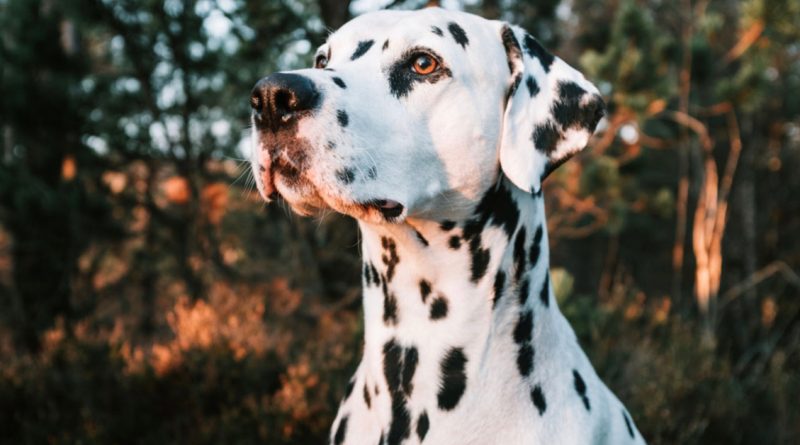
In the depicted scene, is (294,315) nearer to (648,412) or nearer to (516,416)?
(648,412)

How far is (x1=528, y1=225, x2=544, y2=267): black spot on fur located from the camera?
2184 millimetres

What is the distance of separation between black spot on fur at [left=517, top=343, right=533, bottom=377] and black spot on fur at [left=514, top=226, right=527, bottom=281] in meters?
0.23

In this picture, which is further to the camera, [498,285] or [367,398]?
[367,398]

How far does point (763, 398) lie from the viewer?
589 centimetres

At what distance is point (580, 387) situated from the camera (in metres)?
2.14

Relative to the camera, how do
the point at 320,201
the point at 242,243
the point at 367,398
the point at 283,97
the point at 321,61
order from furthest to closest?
1. the point at 242,243
2. the point at 321,61
3. the point at 367,398
4. the point at 320,201
5. the point at 283,97

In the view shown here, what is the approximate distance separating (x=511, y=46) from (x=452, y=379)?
116 cm

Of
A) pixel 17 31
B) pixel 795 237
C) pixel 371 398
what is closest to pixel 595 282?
pixel 795 237

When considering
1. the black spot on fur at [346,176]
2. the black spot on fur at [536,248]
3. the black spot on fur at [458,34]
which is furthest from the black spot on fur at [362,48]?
the black spot on fur at [536,248]

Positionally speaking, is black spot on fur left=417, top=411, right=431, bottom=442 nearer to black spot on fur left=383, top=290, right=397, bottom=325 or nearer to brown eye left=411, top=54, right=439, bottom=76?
black spot on fur left=383, top=290, right=397, bottom=325

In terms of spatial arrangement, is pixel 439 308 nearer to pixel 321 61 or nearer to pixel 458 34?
pixel 458 34

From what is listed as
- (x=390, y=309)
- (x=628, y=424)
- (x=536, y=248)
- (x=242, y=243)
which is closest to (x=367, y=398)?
(x=390, y=309)

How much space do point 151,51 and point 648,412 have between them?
22.9 feet

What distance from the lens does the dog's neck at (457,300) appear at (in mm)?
2076
